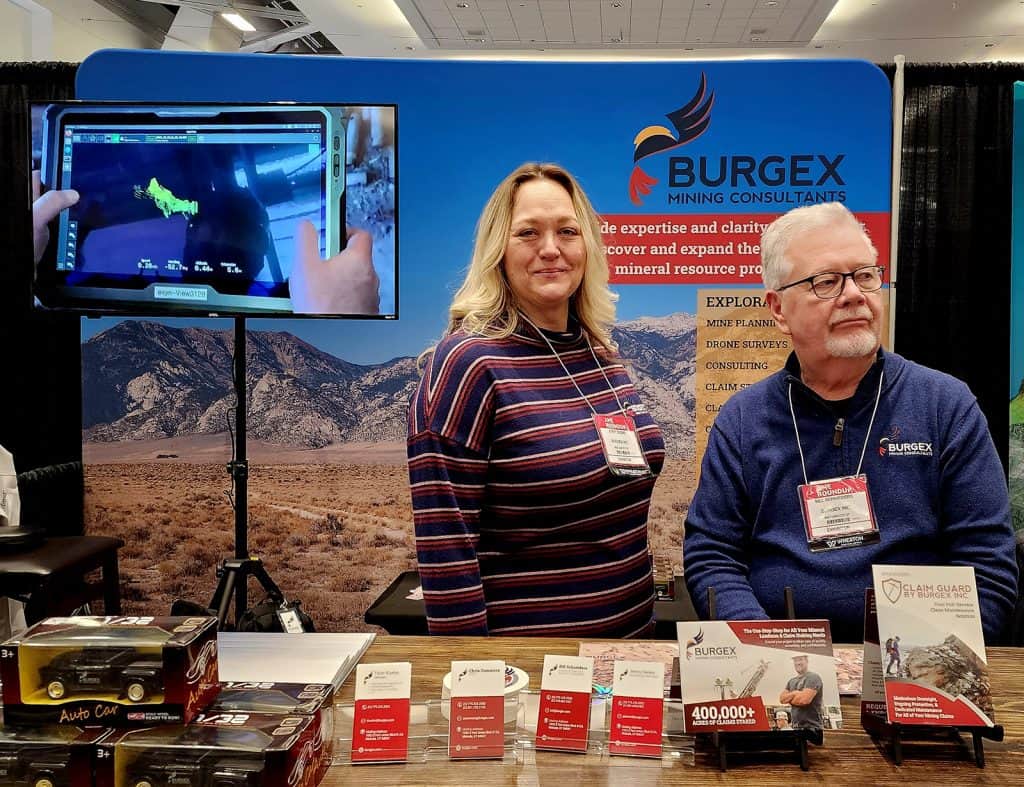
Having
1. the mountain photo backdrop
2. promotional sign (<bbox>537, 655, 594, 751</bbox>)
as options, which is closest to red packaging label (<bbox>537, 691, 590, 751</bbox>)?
promotional sign (<bbox>537, 655, 594, 751</bbox>)

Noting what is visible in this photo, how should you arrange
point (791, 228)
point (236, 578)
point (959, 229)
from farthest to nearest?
point (959, 229) < point (236, 578) < point (791, 228)

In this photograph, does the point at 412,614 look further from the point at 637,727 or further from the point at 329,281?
the point at 637,727

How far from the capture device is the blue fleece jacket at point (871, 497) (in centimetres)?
160

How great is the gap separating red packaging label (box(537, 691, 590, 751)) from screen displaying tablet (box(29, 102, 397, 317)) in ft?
6.29

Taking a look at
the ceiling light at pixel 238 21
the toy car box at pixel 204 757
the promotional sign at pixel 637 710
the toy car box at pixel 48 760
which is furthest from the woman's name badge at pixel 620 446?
the ceiling light at pixel 238 21

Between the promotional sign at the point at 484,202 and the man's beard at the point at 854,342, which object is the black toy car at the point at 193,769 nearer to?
the man's beard at the point at 854,342

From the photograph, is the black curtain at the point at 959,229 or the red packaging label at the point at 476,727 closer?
the red packaging label at the point at 476,727

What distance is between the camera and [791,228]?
174cm

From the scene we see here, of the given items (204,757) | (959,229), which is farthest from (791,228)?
(959,229)

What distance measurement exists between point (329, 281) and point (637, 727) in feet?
6.74

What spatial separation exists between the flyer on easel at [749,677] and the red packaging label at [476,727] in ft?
0.81

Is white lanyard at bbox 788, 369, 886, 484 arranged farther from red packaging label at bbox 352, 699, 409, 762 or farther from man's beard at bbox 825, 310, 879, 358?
red packaging label at bbox 352, 699, 409, 762

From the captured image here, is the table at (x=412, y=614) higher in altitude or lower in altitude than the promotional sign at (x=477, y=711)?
lower

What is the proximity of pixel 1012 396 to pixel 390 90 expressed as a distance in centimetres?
299
